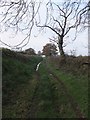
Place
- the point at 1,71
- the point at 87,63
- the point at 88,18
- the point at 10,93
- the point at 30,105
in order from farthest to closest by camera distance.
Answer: the point at 87,63, the point at 1,71, the point at 10,93, the point at 30,105, the point at 88,18

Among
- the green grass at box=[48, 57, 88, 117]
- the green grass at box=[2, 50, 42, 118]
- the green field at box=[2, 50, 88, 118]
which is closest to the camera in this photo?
the green field at box=[2, 50, 88, 118]

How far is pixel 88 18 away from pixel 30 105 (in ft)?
19.4

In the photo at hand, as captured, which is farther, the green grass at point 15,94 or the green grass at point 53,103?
the green grass at point 15,94

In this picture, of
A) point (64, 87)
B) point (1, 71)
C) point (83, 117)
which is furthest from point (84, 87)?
point (1, 71)

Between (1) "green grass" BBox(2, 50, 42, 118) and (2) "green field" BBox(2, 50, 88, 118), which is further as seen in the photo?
(1) "green grass" BBox(2, 50, 42, 118)

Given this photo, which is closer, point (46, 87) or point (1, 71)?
point (46, 87)

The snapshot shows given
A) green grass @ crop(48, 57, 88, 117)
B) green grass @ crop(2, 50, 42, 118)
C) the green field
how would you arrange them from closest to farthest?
the green field
green grass @ crop(2, 50, 42, 118)
green grass @ crop(48, 57, 88, 117)

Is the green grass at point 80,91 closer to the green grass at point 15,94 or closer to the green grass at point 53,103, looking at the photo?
the green grass at point 53,103

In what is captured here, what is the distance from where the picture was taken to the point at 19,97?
1853 cm

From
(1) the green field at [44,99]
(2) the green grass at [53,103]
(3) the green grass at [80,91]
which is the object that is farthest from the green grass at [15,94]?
(3) the green grass at [80,91]

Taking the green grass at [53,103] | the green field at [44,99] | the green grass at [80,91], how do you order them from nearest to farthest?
the green grass at [53,103], the green field at [44,99], the green grass at [80,91]

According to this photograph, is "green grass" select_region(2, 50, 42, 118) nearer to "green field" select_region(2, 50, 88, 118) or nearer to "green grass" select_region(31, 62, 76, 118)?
"green field" select_region(2, 50, 88, 118)

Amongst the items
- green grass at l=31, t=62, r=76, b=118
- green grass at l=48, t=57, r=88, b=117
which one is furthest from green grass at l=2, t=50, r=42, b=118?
green grass at l=48, t=57, r=88, b=117

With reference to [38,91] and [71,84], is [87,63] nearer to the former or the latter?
[71,84]
